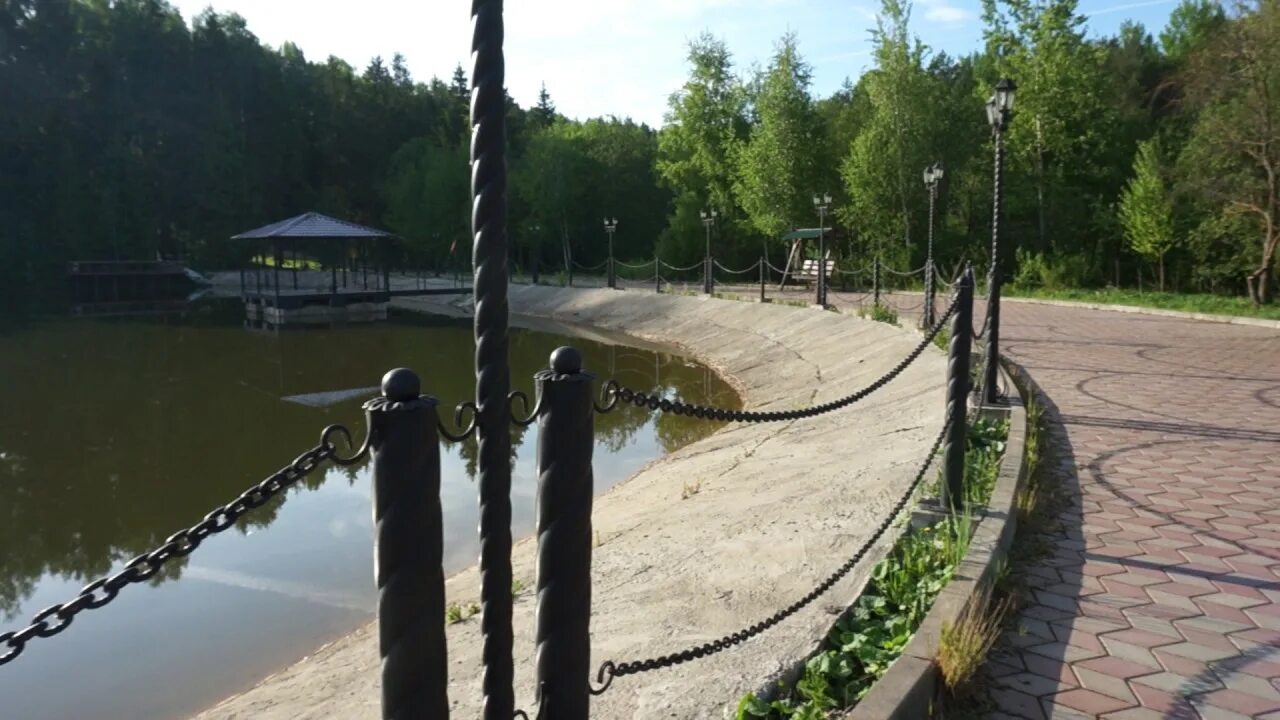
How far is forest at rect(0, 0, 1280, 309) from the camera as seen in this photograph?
25.2m

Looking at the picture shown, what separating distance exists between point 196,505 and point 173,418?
6.04 metres

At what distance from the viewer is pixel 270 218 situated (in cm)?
5072

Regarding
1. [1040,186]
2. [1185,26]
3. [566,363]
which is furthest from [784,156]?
[566,363]

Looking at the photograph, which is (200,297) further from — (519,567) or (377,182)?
(519,567)

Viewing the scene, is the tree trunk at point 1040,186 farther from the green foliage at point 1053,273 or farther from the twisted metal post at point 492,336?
the twisted metal post at point 492,336

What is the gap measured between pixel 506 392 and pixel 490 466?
0.57 feet

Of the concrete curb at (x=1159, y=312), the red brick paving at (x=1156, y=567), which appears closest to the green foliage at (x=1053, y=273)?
the concrete curb at (x=1159, y=312)

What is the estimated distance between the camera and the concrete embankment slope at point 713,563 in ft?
13.6

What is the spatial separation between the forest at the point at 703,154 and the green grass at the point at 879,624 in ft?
55.1

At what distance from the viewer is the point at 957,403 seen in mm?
4672

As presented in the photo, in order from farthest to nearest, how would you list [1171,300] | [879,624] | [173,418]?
[1171,300] < [173,418] < [879,624]

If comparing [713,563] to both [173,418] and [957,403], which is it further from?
[173,418]

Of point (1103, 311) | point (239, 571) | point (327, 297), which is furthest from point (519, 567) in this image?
point (327, 297)

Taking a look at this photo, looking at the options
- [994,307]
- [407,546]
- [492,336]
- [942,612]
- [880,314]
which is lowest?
[942,612]
